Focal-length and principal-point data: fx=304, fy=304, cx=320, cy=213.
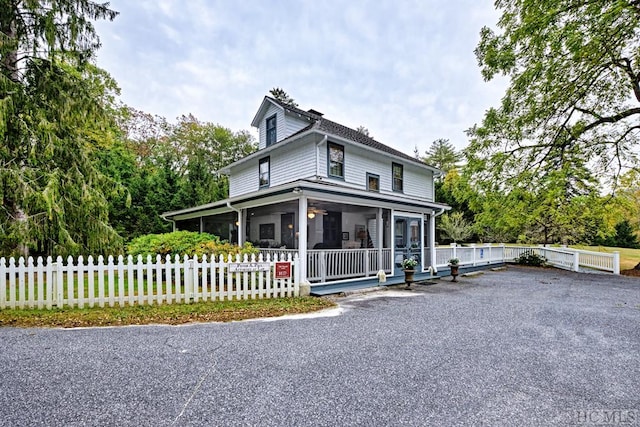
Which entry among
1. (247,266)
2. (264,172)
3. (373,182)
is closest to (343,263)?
(247,266)

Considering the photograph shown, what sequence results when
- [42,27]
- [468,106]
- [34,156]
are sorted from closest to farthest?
[34,156]
[42,27]
[468,106]

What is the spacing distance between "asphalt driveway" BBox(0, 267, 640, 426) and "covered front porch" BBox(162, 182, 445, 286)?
11.4ft

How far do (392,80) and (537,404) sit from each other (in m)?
19.8

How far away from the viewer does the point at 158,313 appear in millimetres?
5777

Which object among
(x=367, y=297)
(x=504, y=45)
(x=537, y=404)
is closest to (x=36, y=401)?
(x=537, y=404)

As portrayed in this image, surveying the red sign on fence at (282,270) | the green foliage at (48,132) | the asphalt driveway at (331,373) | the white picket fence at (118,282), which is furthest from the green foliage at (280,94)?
the asphalt driveway at (331,373)

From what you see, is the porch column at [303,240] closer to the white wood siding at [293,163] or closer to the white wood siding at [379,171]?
the white wood siding at [293,163]

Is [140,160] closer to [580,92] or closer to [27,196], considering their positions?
[27,196]

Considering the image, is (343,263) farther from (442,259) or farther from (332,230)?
(442,259)

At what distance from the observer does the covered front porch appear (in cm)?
870

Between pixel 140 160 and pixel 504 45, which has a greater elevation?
pixel 504 45

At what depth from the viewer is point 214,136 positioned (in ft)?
100.0

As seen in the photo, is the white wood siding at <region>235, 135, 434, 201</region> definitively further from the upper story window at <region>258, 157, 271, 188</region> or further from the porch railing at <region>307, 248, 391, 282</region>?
the porch railing at <region>307, 248, 391, 282</region>

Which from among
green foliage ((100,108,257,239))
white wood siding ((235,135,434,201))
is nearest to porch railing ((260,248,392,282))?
white wood siding ((235,135,434,201))
